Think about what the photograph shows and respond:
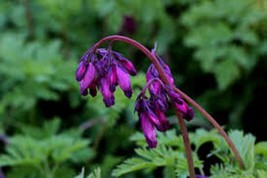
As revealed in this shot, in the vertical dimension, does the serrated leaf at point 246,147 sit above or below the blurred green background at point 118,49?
below

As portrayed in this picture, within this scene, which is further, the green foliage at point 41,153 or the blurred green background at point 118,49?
the blurred green background at point 118,49

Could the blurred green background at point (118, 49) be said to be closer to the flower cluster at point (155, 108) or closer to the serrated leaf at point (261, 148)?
the serrated leaf at point (261, 148)

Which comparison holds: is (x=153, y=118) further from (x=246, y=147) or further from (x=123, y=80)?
(x=246, y=147)

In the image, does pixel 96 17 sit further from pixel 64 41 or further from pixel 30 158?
pixel 30 158

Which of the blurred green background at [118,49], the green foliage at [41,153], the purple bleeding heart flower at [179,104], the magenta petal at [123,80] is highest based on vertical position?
the blurred green background at [118,49]

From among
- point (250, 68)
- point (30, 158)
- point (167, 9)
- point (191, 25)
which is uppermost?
point (167, 9)

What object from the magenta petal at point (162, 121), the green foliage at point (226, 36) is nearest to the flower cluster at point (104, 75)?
the magenta petal at point (162, 121)

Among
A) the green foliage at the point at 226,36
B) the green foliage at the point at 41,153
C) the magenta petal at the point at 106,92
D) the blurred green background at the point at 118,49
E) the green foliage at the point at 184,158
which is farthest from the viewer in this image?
the green foliage at the point at 226,36

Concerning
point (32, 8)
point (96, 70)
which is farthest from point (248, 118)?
point (96, 70)
